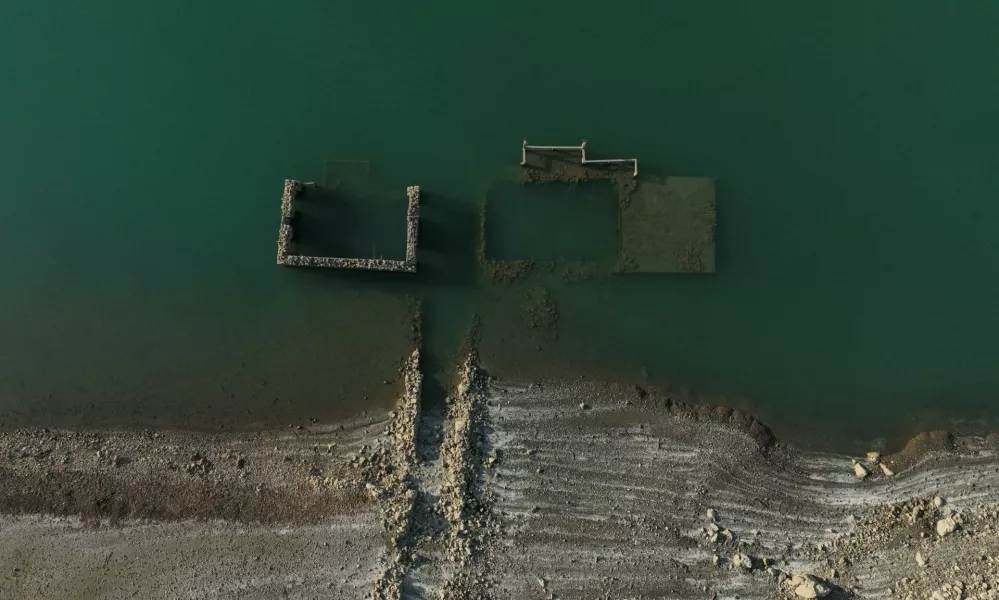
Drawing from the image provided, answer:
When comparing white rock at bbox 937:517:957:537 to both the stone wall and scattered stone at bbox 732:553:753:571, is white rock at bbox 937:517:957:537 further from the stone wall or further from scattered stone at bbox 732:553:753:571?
the stone wall

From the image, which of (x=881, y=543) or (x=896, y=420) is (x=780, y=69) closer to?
(x=896, y=420)

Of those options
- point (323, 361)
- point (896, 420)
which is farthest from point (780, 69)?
point (323, 361)

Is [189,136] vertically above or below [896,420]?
above

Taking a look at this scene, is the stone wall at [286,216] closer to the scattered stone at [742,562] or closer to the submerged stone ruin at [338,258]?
the submerged stone ruin at [338,258]

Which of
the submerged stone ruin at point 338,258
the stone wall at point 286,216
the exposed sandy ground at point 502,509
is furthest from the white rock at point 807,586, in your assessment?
the stone wall at point 286,216

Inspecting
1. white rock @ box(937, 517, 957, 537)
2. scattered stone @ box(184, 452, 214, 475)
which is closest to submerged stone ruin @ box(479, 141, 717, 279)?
white rock @ box(937, 517, 957, 537)
